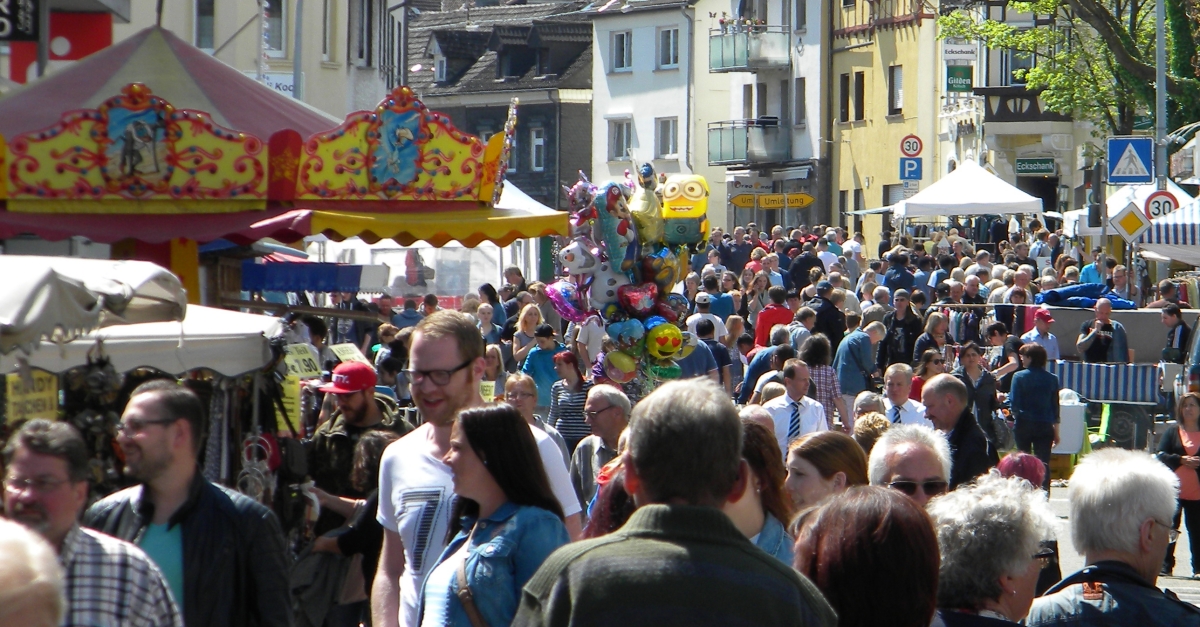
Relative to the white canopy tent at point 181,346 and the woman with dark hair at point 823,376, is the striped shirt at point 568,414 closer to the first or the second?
the woman with dark hair at point 823,376

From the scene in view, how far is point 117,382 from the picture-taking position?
735 centimetres

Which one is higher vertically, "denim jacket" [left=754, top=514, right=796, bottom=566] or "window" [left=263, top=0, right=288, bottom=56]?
"window" [left=263, top=0, right=288, bottom=56]

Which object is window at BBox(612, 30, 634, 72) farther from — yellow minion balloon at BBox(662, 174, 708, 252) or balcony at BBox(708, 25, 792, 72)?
yellow minion balloon at BBox(662, 174, 708, 252)

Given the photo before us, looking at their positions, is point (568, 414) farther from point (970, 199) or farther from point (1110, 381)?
point (970, 199)

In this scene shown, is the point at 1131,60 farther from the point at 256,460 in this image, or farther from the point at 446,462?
the point at 446,462

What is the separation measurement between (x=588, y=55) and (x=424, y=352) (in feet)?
189

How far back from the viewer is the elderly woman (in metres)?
4.40

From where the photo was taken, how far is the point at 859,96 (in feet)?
165

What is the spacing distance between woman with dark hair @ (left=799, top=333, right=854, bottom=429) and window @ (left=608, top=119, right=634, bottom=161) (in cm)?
4536

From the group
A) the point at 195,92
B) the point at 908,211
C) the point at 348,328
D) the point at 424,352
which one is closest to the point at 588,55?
the point at 908,211

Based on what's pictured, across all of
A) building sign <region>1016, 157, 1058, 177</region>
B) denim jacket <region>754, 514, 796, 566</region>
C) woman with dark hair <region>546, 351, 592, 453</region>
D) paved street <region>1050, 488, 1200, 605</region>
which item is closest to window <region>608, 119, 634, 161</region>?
building sign <region>1016, 157, 1058, 177</region>

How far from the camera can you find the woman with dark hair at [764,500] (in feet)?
16.3

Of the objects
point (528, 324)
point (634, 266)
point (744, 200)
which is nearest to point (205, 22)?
point (528, 324)

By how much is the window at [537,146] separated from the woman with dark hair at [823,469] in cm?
5633
